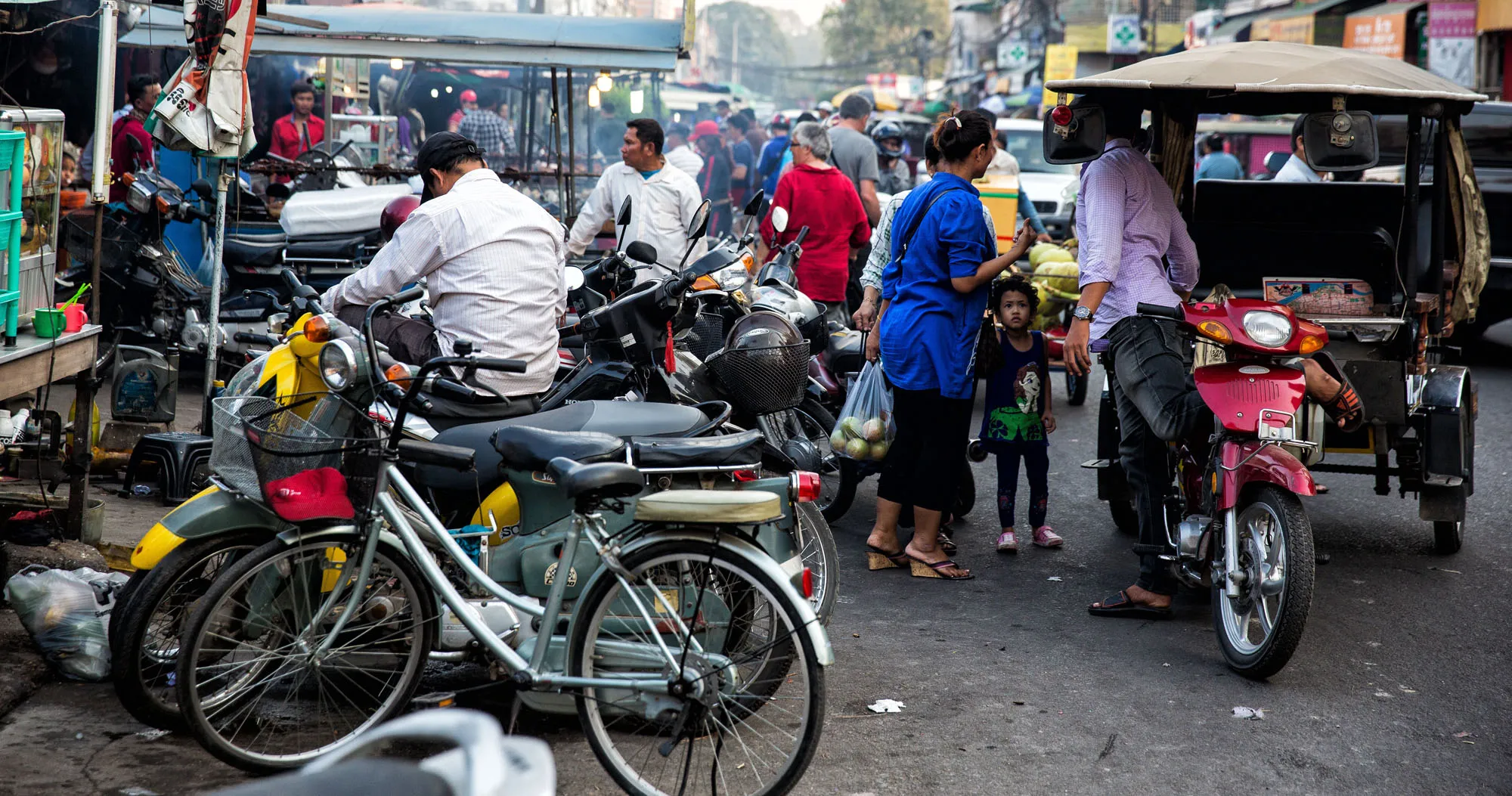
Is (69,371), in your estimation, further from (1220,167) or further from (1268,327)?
(1220,167)

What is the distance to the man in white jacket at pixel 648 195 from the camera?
8.26 m

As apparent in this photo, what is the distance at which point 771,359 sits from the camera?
549cm

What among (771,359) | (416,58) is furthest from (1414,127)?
(416,58)

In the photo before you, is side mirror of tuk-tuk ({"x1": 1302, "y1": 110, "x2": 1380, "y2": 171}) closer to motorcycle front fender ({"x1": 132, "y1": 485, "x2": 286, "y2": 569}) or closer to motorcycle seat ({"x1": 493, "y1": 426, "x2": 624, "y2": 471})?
motorcycle seat ({"x1": 493, "y1": 426, "x2": 624, "y2": 471})

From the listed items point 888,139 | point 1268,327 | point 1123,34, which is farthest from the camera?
point 1123,34

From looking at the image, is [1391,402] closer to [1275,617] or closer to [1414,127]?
[1414,127]

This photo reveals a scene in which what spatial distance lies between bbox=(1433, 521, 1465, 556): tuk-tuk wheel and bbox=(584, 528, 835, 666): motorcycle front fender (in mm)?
4228

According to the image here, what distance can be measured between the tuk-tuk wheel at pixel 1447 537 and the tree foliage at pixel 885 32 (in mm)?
65615

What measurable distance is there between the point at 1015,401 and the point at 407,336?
2.81 metres

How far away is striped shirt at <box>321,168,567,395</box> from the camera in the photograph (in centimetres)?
456

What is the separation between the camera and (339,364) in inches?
146

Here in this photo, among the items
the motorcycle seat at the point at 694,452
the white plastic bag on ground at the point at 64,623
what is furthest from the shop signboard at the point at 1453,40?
the white plastic bag on ground at the point at 64,623

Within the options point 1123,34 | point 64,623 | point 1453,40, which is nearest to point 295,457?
point 64,623

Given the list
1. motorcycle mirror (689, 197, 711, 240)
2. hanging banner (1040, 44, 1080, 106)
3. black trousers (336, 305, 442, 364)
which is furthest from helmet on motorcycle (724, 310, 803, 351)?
hanging banner (1040, 44, 1080, 106)
